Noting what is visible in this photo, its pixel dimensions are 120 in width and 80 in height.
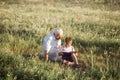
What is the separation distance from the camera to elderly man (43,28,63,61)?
8523 mm

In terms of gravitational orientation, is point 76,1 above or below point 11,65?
below

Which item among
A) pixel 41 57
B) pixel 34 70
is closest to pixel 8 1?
pixel 41 57

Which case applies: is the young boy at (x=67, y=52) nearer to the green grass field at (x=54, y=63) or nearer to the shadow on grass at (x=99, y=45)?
the green grass field at (x=54, y=63)

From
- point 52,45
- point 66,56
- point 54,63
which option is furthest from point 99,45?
point 54,63

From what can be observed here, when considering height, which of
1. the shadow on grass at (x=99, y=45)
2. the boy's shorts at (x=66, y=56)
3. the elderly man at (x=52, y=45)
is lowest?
the shadow on grass at (x=99, y=45)

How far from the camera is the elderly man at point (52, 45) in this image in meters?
8.52

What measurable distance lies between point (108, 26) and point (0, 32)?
5.19m

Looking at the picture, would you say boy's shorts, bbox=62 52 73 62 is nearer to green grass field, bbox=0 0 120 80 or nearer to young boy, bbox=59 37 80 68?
young boy, bbox=59 37 80 68

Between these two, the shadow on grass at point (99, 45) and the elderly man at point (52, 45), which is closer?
the elderly man at point (52, 45)

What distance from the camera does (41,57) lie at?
8766 millimetres

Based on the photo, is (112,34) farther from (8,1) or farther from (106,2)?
(106,2)

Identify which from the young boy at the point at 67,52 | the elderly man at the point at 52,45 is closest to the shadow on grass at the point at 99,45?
the young boy at the point at 67,52

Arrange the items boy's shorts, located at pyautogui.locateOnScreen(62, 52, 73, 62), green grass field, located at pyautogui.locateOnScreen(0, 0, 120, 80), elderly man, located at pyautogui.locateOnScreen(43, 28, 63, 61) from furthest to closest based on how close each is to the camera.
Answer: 1. boy's shorts, located at pyautogui.locateOnScreen(62, 52, 73, 62)
2. elderly man, located at pyautogui.locateOnScreen(43, 28, 63, 61)
3. green grass field, located at pyautogui.locateOnScreen(0, 0, 120, 80)

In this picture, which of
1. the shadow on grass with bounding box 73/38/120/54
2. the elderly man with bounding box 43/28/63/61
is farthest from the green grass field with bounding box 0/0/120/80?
the elderly man with bounding box 43/28/63/61
